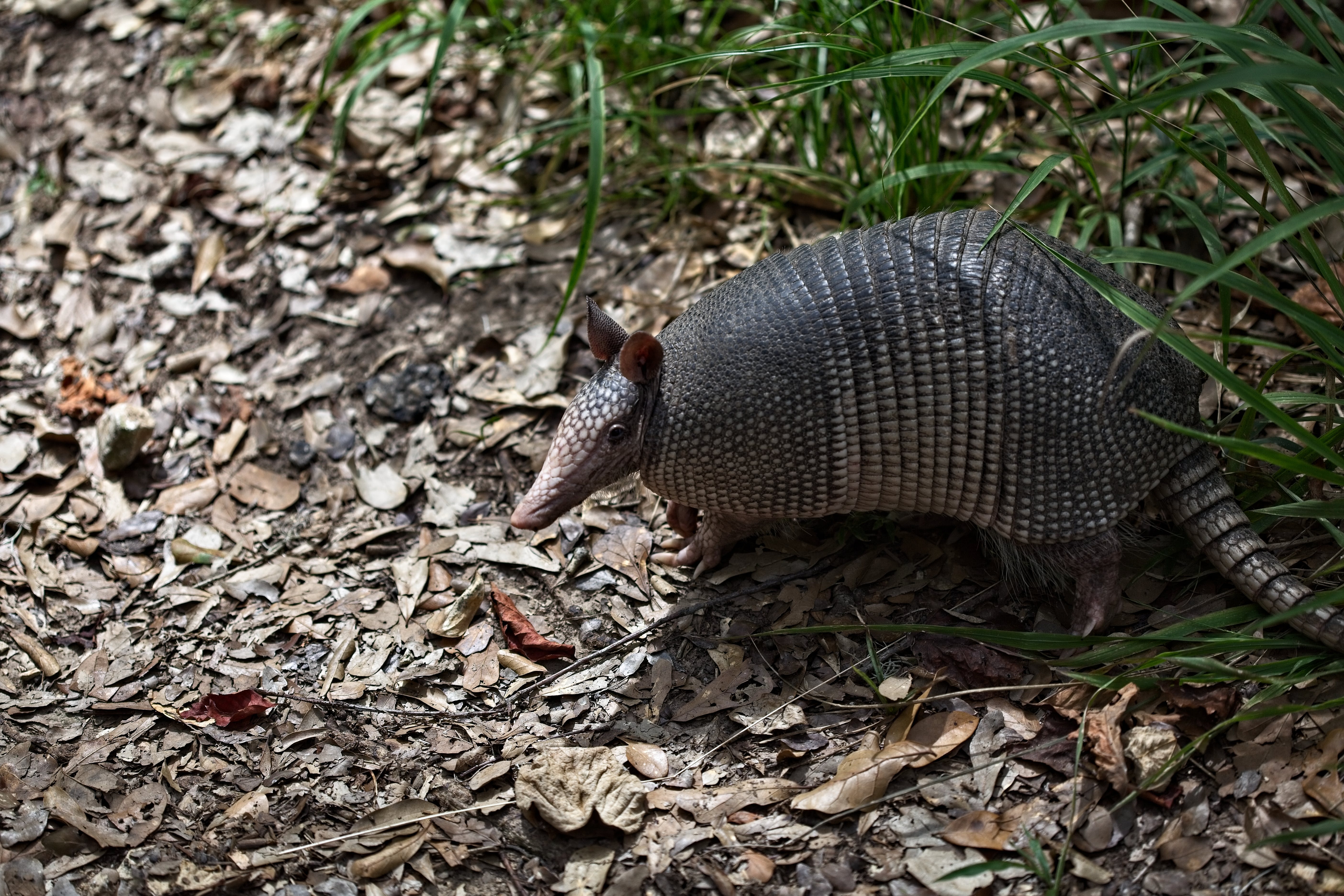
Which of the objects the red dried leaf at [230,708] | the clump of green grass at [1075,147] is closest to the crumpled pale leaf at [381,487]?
the red dried leaf at [230,708]

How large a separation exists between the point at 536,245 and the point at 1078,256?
3.20 metres

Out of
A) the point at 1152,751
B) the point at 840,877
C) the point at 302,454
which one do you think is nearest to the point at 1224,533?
the point at 1152,751

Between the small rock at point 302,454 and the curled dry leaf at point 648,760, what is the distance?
96.4 inches

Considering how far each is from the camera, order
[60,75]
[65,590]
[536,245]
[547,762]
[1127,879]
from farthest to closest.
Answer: [60,75]
[536,245]
[65,590]
[547,762]
[1127,879]

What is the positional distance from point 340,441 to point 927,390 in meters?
3.14

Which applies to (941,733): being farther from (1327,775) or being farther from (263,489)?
(263,489)

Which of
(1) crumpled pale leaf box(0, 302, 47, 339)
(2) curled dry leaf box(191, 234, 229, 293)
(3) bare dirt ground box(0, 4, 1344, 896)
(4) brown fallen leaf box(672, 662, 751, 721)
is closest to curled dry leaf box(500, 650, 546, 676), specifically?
(3) bare dirt ground box(0, 4, 1344, 896)

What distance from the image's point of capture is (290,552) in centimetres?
497

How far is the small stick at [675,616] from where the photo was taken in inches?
170

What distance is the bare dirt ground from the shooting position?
11.6 feet

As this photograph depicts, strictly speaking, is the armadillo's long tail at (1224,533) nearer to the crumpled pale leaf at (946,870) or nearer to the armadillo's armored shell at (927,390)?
the armadillo's armored shell at (927,390)

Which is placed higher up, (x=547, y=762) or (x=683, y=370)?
(x=683, y=370)

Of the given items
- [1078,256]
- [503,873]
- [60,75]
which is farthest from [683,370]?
[60,75]

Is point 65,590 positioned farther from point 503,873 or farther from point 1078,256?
point 1078,256
